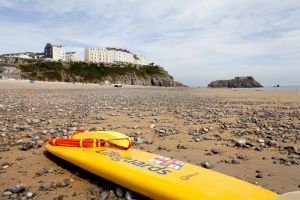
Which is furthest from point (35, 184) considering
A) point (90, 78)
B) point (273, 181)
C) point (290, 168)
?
point (90, 78)

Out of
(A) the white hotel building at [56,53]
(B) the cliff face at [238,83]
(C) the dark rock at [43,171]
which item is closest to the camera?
(C) the dark rock at [43,171]

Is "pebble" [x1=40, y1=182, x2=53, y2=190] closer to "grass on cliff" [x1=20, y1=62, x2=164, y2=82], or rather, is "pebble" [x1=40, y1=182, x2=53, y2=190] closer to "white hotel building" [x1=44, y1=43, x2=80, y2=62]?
"grass on cliff" [x1=20, y1=62, x2=164, y2=82]

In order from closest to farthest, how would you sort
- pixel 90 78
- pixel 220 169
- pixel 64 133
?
pixel 220 169 → pixel 64 133 → pixel 90 78

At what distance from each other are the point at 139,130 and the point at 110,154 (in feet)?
11.1

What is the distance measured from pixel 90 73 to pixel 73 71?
18.0 feet

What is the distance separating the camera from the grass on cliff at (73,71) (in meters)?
82.2

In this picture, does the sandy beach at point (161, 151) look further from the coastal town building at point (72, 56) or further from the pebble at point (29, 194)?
the coastal town building at point (72, 56)

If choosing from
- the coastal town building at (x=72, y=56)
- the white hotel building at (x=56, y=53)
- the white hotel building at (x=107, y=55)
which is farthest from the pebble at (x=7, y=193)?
the coastal town building at (x=72, y=56)

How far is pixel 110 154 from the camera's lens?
4.63 meters

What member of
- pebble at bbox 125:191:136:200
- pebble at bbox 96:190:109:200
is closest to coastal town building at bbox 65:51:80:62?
pebble at bbox 96:190:109:200

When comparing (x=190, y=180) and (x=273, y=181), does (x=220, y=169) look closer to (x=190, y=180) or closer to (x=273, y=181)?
(x=273, y=181)

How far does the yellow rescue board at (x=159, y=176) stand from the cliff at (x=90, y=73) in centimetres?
7944

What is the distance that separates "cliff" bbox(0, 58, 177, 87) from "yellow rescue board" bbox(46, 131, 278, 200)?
261 ft

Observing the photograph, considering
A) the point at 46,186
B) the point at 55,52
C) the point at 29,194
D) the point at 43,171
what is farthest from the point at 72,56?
the point at 29,194
